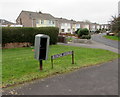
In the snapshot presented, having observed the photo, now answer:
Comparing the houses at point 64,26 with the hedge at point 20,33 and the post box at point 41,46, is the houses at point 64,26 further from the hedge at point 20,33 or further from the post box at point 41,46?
the post box at point 41,46

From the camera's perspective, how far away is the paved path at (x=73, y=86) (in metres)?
4.29

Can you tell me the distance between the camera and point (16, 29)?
1642 cm

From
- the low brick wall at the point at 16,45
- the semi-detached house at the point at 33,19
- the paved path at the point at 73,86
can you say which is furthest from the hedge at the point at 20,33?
the semi-detached house at the point at 33,19

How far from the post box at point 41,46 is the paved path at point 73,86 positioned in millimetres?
1153

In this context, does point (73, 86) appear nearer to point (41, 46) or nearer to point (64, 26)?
point (41, 46)

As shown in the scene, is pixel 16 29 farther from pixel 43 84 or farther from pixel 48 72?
pixel 43 84

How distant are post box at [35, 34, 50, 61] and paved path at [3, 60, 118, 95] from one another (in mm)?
1153

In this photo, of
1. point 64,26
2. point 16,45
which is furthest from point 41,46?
point 64,26

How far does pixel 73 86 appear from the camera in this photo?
476 centimetres

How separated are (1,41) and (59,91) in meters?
13.2

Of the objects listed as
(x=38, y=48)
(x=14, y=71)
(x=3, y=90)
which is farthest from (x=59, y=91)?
(x=14, y=71)

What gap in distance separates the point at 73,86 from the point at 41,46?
7.82ft

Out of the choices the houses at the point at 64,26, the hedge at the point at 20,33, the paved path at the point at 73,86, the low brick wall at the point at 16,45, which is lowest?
the paved path at the point at 73,86

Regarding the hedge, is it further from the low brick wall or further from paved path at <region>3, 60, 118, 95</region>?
paved path at <region>3, 60, 118, 95</region>
